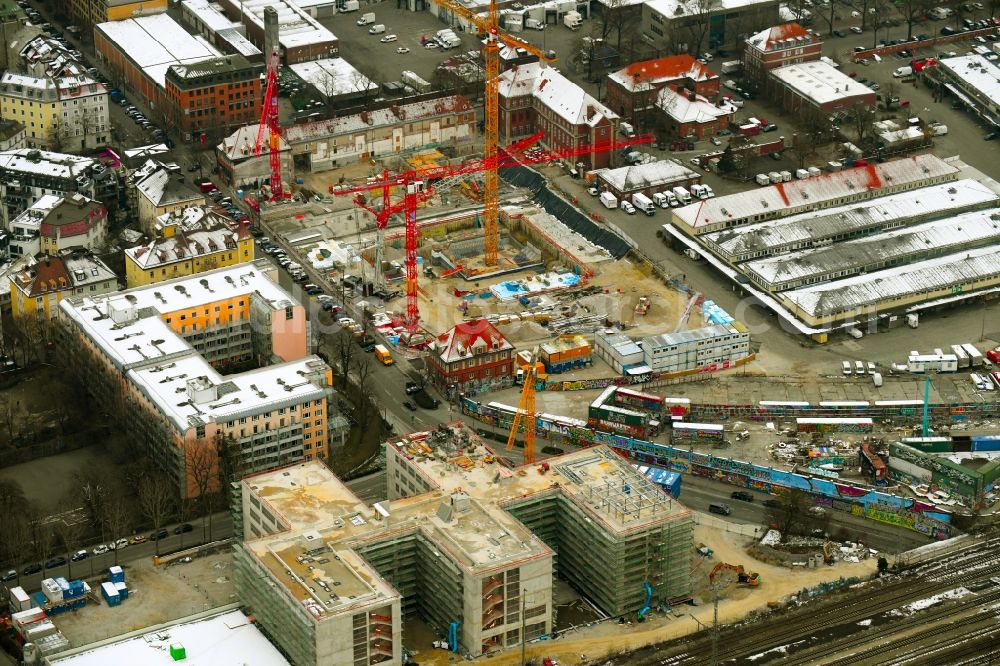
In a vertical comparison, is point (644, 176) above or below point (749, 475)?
above

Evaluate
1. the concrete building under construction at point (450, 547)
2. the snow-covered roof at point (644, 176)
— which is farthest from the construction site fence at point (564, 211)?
the concrete building under construction at point (450, 547)

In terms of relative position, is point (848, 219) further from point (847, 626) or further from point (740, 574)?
point (847, 626)

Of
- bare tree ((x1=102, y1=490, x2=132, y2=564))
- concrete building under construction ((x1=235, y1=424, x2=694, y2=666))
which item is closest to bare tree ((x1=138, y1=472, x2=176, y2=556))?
bare tree ((x1=102, y1=490, x2=132, y2=564))

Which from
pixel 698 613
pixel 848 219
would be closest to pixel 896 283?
pixel 848 219

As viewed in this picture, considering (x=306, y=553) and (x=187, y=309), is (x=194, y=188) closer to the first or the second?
(x=187, y=309)

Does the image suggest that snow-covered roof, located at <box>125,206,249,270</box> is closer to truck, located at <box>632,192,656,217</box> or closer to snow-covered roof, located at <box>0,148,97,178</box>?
snow-covered roof, located at <box>0,148,97,178</box>

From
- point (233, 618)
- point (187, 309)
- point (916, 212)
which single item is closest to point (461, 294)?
point (187, 309)
